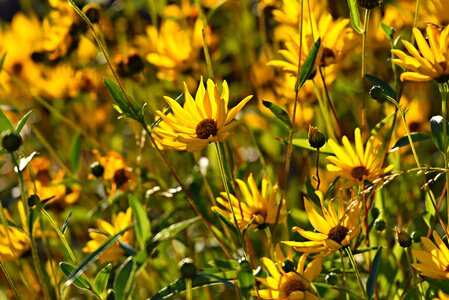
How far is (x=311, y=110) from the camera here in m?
1.67

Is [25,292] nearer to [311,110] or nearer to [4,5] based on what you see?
[311,110]

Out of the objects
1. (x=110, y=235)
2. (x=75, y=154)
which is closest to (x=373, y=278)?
(x=110, y=235)

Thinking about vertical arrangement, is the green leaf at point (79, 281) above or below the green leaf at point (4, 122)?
below

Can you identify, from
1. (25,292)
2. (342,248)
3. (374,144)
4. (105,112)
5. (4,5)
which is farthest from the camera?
(4,5)

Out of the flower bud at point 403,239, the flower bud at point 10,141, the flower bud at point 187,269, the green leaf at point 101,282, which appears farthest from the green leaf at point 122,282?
the flower bud at point 403,239

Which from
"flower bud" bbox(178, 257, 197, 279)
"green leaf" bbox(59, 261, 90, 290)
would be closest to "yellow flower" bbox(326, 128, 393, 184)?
"flower bud" bbox(178, 257, 197, 279)

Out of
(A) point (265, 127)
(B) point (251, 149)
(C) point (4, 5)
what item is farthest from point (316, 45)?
(C) point (4, 5)

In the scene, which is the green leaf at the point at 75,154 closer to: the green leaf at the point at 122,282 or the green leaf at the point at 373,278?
the green leaf at the point at 122,282

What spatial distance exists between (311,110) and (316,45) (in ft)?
2.33

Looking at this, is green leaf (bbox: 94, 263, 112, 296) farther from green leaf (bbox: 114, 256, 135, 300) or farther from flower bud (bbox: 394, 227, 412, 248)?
flower bud (bbox: 394, 227, 412, 248)

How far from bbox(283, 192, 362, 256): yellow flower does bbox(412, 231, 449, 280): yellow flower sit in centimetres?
8

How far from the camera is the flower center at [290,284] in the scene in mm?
958

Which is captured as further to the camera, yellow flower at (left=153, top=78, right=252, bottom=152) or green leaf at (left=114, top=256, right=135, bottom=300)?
green leaf at (left=114, top=256, right=135, bottom=300)

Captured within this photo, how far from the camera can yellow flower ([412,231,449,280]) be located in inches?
34.4
